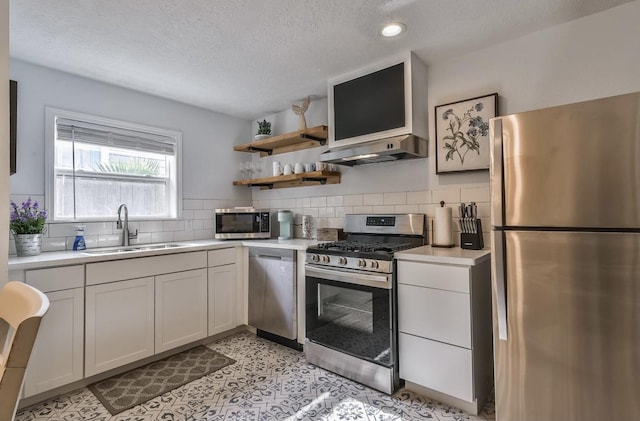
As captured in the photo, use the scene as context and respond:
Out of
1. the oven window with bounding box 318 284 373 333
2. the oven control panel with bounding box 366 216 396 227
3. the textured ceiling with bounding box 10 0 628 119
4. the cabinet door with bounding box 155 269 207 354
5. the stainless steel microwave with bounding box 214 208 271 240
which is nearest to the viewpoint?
the textured ceiling with bounding box 10 0 628 119

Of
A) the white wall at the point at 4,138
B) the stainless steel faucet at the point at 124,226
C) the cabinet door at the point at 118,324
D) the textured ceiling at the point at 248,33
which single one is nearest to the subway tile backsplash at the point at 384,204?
the textured ceiling at the point at 248,33

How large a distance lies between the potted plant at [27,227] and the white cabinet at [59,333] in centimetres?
40

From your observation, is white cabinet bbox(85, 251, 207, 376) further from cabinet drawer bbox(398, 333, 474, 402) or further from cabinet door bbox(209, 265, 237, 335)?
cabinet drawer bbox(398, 333, 474, 402)

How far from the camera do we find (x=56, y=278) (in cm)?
203

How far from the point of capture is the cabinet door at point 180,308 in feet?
8.36

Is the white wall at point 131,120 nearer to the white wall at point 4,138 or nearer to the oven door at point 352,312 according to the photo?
the white wall at point 4,138

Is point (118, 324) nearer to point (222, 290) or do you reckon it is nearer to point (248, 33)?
point (222, 290)

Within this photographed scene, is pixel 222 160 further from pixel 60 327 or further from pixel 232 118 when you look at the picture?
pixel 60 327

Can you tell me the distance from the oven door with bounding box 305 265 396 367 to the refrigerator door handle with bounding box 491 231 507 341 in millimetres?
650

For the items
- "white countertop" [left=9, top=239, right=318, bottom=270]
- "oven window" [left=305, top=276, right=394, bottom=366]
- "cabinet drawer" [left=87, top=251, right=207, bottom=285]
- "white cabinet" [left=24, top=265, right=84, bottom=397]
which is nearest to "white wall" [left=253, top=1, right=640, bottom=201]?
"oven window" [left=305, top=276, right=394, bottom=366]

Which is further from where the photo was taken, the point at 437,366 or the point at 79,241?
the point at 79,241

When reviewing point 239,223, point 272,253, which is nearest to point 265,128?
point 239,223

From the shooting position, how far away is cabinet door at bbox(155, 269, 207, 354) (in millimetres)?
2547

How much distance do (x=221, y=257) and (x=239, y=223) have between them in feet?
1.53
